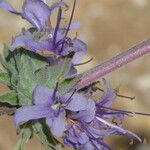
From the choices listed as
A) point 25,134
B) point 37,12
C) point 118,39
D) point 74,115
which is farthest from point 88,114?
point 118,39

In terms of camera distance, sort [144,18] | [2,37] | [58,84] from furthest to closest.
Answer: [144,18]
[2,37]
[58,84]

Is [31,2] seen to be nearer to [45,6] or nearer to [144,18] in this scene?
[45,6]

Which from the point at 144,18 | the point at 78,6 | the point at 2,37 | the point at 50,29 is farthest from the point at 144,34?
the point at 50,29

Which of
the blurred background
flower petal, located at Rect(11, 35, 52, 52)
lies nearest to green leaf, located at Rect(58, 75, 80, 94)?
flower petal, located at Rect(11, 35, 52, 52)

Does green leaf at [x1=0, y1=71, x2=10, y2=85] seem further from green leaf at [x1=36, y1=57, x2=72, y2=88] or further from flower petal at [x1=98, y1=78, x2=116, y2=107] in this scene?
flower petal at [x1=98, y1=78, x2=116, y2=107]

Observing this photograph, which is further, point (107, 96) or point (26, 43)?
point (107, 96)

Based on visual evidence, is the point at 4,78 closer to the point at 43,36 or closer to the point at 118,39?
the point at 43,36
